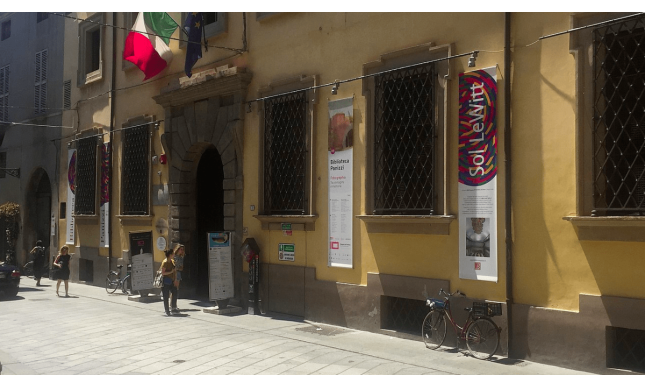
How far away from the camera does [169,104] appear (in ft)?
57.3

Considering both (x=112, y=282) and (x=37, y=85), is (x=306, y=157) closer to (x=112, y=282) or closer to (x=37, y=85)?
(x=112, y=282)

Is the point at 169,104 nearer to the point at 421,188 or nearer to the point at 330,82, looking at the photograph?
the point at 330,82

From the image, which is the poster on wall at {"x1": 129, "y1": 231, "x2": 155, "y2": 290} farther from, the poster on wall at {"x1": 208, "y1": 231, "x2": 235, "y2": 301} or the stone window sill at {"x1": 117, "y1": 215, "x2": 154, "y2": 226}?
the poster on wall at {"x1": 208, "y1": 231, "x2": 235, "y2": 301}

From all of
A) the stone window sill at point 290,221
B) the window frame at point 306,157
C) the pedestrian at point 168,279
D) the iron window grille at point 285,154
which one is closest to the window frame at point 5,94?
the pedestrian at point 168,279

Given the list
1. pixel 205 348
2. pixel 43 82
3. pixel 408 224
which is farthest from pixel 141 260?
pixel 43 82

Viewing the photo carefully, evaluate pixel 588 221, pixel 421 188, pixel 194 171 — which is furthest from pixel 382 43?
pixel 194 171

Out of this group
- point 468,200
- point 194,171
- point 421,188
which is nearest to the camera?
point 468,200

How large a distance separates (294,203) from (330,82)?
2.58 m

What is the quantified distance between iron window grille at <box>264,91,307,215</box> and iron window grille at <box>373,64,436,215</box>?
208 cm

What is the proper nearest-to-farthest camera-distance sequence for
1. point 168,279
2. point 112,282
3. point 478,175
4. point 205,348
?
1. point 478,175
2. point 205,348
3. point 168,279
4. point 112,282

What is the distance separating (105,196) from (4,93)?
9679 mm

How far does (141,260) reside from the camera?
17.0 metres

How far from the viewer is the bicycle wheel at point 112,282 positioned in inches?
746

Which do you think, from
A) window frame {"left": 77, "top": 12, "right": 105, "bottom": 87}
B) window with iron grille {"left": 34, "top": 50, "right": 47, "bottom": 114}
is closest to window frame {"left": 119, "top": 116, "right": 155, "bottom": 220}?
window frame {"left": 77, "top": 12, "right": 105, "bottom": 87}
